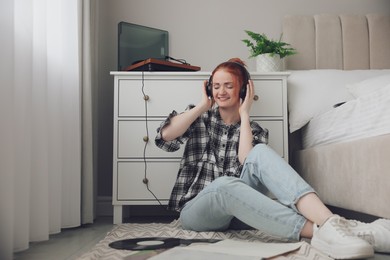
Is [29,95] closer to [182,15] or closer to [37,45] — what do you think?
[37,45]

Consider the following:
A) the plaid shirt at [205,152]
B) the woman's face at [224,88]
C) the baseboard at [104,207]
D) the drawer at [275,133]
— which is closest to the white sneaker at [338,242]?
the plaid shirt at [205,152]

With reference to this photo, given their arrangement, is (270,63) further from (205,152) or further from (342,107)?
(205,152)

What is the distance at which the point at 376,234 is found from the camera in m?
1.14

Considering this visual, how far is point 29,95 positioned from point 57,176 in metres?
0.37

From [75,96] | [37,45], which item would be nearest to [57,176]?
[75,96]

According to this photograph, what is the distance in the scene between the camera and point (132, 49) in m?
2.37

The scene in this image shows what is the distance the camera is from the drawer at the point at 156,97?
191 cm

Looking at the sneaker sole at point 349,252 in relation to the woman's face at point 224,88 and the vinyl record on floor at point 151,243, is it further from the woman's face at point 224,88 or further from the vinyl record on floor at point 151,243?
the woman's face at point 224,88

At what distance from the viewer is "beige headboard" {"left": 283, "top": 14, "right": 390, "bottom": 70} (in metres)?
2.37

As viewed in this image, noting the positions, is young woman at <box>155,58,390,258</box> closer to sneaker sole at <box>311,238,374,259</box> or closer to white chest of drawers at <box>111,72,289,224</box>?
sneaker sole at <box>311,238,374,259</box>

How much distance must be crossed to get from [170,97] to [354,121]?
2.58 ft

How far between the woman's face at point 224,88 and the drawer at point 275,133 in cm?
31

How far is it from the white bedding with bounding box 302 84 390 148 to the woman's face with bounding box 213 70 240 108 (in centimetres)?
43

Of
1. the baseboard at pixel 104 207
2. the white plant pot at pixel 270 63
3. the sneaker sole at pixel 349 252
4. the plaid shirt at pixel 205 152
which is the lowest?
the baseboard at pixel 104 207
